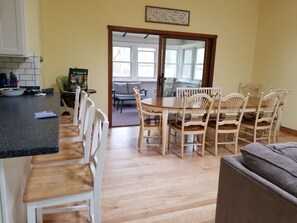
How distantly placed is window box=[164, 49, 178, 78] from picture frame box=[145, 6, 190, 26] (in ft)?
1.99

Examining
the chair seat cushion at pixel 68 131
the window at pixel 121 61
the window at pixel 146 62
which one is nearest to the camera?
the chair seat cushion at pixel 68 131

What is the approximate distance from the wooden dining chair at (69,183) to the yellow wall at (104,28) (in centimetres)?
297

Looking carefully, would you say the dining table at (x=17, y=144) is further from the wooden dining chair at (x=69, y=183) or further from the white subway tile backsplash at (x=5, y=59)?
the white subway tile backsplash at (x=5, y=59)

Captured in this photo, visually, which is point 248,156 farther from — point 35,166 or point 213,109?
point 213,109

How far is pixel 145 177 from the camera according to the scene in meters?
2.72

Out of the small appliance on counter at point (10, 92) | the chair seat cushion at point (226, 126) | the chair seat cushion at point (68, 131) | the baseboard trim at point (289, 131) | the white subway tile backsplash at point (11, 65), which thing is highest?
the white subway tile backsplash at point (11, 65)

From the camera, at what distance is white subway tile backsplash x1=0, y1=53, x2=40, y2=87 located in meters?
2.88

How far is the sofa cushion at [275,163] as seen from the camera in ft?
3.75

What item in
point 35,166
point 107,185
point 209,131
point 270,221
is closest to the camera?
point 270,221

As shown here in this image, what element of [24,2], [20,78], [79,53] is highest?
[24,2]

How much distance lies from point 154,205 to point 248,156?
44.8 inches

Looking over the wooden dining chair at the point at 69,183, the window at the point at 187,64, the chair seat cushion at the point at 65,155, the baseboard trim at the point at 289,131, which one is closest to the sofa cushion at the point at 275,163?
the wooden dining chair at the point at 69,183

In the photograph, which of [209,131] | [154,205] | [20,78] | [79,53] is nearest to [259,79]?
[209,131]

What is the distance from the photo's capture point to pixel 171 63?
5227mm
